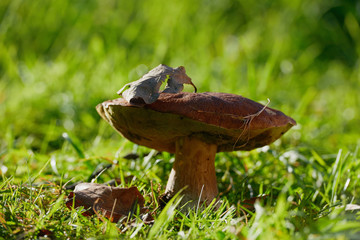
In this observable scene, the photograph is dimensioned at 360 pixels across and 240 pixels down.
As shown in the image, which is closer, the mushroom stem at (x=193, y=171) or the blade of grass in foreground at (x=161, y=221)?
the blade of grass in foreground at (x=161, y=221)

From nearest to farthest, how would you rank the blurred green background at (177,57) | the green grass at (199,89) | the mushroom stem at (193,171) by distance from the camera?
1. the green grass at (199,89)
2. the mushroom stem at (193,171)
3. the blurred green background at (177,57)

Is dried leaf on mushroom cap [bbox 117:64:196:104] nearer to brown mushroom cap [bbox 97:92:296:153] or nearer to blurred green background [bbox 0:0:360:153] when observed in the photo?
brown mushroom cap [bbox 97:92:296:153]

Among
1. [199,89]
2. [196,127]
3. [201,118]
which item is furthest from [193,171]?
[199,89]

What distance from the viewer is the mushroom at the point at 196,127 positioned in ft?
4.44

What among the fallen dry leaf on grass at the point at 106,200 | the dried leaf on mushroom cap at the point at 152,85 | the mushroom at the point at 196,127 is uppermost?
the dried leaf on mushroom cap at the point at 152,85


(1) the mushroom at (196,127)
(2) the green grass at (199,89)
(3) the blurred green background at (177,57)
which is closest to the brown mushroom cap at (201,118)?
(1) the mushroom at (196,127)

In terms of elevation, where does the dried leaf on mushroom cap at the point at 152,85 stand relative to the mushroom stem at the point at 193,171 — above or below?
above

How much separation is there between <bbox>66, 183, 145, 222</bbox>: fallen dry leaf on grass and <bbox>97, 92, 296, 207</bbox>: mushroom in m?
0.22

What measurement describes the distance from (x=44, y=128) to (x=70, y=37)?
2.12m

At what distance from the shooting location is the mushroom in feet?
4.44

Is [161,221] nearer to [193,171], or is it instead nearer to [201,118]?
[201,118]

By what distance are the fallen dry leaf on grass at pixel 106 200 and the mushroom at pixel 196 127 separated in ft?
0.73

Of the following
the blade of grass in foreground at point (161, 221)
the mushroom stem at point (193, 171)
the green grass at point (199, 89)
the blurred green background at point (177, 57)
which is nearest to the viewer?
the blade of grass in foreground at point (161, 221)

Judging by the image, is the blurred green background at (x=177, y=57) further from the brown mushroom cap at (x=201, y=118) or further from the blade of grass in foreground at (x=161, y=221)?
the blade of grass in foreground at (x=161, y=221)
